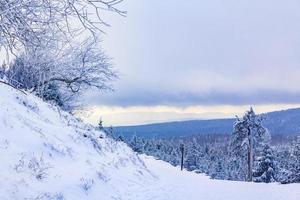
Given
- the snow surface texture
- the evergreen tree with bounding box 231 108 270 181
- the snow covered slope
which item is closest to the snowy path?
the snow surface texture

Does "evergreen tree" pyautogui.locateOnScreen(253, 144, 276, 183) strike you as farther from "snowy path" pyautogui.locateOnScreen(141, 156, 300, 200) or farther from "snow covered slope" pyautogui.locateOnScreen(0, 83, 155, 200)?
"snow covered slope" pyautogui.locateOnScreen(0, 83, 155, 200)

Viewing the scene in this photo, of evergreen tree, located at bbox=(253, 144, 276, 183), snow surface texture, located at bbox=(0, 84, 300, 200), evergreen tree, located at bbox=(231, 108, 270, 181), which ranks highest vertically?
evergreen tree, located at bbox=(231, 108, 270, 181)

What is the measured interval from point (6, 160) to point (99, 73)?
3099 centimetres

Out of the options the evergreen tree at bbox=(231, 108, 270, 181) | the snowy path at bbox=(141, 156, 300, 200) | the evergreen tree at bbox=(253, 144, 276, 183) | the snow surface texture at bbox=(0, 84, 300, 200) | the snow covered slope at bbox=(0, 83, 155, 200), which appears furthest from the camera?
the evergreen tree at bbox=(253, 144, 276, 183)

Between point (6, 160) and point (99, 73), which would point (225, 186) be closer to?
point (6, 160)

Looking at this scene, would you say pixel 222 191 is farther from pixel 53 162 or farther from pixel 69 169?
pixel 53 162

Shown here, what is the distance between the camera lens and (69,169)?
37.9 ft

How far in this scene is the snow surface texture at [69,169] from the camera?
9.40 m

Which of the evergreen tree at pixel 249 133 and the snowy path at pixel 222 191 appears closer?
the snowy path at pixel 222 191

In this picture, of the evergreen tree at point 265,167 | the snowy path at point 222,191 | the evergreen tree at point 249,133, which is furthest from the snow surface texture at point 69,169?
the evergreen tree at point 265,167

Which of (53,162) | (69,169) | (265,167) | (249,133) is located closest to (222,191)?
(69,169)

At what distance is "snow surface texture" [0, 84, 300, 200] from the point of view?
9.40 m

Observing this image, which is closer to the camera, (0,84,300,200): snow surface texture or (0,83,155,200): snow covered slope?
(0,83,155,200): snow covered slope

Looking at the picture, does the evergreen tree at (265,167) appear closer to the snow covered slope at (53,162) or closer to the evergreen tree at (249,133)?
the evergreen tree at (249,133)
